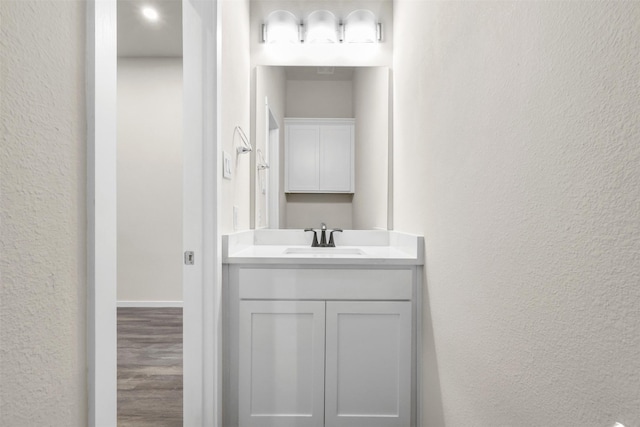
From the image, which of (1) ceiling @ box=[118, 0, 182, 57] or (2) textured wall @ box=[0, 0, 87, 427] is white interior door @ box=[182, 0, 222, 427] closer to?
(2) textured wall @ box=[0, 0, 87, 427]

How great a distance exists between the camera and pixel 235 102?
1.83m

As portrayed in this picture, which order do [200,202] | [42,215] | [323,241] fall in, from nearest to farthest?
[42,215] → [200,202] → [323,241]

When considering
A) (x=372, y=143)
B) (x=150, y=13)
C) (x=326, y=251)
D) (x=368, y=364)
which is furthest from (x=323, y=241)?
(x=150, y=13)

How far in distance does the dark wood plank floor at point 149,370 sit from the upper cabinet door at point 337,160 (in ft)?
4.74

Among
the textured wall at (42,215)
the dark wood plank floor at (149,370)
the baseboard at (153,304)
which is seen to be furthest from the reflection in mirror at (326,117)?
the baseboard at (153,304)

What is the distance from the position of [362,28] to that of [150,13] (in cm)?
190

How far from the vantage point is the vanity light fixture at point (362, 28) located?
2248 millimetres

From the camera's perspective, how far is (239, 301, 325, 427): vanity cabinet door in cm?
159

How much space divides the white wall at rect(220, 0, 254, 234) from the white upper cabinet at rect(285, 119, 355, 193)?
26cm

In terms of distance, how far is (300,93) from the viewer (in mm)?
2266

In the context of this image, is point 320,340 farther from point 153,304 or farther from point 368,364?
point 153,304

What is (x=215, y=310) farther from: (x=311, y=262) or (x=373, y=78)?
(x=373, y=78)

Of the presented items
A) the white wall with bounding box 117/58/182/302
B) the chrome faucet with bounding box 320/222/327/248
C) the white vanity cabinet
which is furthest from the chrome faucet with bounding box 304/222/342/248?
the white wall with bounding box 117/58/182/302

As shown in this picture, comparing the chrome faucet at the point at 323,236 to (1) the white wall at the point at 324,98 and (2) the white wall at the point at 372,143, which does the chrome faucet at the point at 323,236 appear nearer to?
(2) the white wall at the point at 372,143
